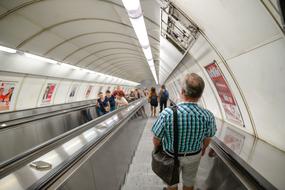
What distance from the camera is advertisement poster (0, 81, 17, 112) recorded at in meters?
7.13

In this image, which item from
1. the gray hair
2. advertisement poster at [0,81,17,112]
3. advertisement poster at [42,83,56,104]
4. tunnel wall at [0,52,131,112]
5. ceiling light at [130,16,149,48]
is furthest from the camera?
advertisement poster at [42,83,56,104]

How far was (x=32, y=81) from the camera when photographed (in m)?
8.68

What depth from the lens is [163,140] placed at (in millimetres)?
2104

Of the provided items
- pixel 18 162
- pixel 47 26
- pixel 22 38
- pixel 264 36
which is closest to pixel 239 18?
pixel 264 36

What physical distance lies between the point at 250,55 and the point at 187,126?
4.56 ft

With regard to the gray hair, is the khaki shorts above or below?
below

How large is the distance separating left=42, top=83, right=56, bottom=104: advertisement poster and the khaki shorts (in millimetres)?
9877

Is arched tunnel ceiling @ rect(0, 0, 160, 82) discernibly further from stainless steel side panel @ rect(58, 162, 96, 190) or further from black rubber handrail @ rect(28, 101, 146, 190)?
stainless steel side panel @ rect(58, 162, 96, 190)

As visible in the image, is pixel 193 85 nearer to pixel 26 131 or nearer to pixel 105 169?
pixel 105 169

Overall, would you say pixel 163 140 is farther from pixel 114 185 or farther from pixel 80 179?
pixel 114 185

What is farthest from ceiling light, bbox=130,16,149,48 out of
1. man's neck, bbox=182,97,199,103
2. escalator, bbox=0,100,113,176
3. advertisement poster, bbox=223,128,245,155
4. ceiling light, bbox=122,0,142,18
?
advertisement poster, bbox=223,128,245,155

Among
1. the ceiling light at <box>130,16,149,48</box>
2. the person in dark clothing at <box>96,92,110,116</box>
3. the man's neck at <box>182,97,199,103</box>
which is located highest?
the ceiling light at <box>130,16,149,48</box>

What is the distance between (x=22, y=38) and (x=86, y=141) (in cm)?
491

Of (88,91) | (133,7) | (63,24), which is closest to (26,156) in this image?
(133,7)
